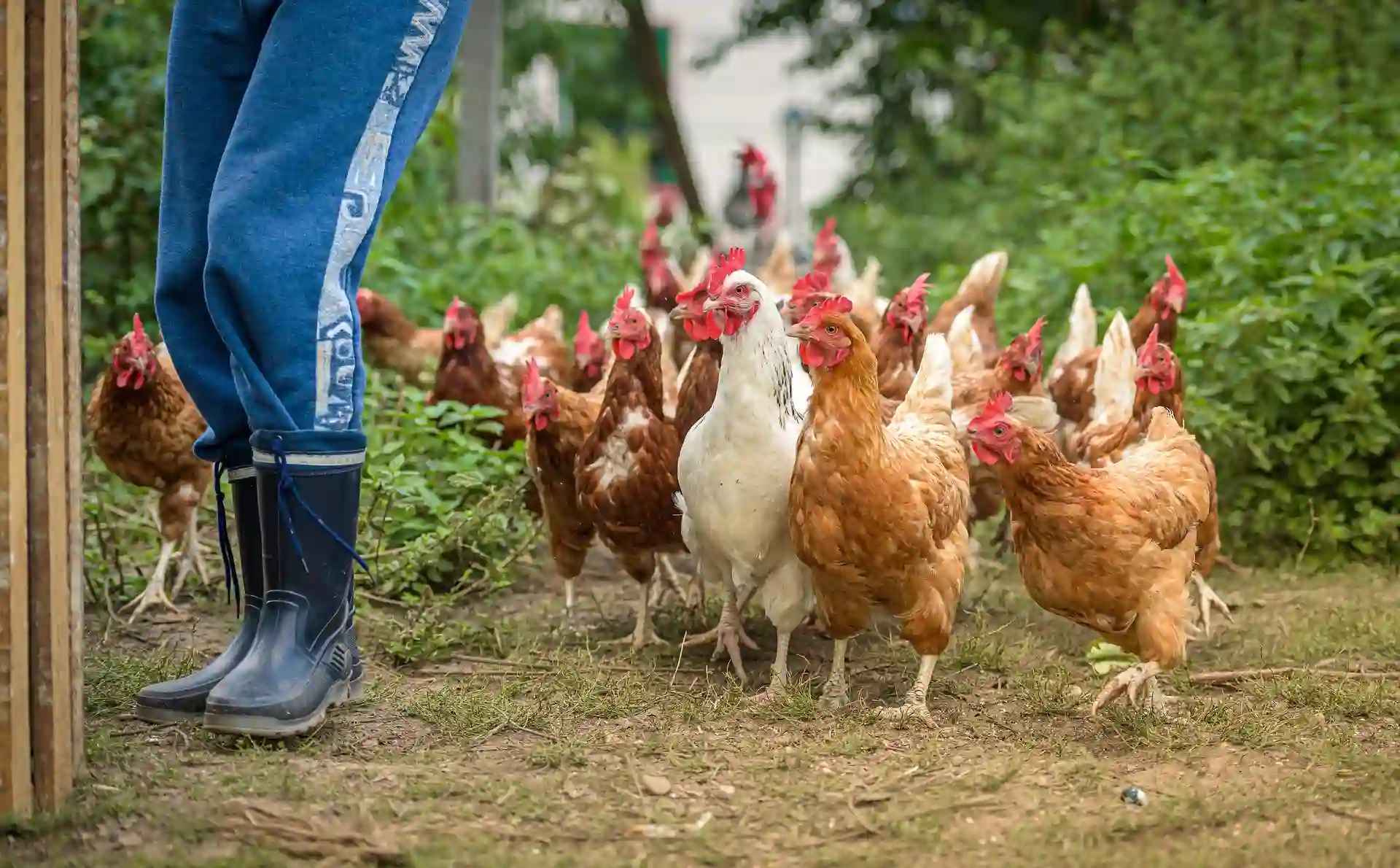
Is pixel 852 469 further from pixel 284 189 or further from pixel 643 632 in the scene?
pixel 284 189

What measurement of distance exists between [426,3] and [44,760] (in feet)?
5.26

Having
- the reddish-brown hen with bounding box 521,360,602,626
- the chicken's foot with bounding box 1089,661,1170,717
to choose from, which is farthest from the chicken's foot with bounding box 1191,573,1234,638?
the reddish-brown hen with bounding box 521,360,602,626

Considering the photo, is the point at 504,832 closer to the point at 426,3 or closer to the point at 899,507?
the point at 899,507

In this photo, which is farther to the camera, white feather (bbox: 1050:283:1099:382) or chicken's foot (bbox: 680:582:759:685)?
white feather (bbox: 1050:283:1099:382)

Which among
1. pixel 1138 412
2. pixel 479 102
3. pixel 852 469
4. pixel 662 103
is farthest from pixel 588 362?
pixel 662 103

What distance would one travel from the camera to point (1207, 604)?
4.03m

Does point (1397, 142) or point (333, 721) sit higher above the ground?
point (1397, 142)

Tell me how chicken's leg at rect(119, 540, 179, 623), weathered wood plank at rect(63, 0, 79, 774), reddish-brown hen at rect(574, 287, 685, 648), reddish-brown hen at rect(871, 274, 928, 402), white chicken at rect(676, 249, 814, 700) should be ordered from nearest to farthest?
1. weathered wood plank at rect(63, 0, 79, 774)
2. white chicken at rect(676, 249, 814, 700)
3. reddish-brown hen at rect(574, 287, 685, 648)
4. chicken's leg at rect(119, 540, 179, 623)
5. reddish-brown hen at rect(871, 274, 928, 402)

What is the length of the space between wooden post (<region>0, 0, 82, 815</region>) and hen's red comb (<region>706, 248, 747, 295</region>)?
149 cm

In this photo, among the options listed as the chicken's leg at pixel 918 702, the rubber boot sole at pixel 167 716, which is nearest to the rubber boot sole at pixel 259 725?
the rubber boot sole at pixel 167 716

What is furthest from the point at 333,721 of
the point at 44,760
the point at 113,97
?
the point at 113,97

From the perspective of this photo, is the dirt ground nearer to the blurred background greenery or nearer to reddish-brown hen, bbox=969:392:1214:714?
reddish-brown hen, bbox=969:392:1214:714

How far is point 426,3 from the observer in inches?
110

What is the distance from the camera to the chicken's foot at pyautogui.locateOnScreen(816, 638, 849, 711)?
321 cm
